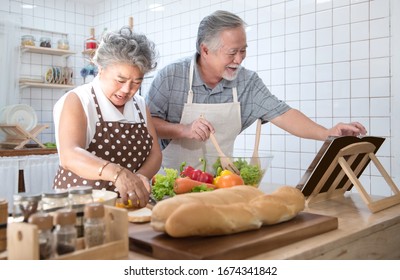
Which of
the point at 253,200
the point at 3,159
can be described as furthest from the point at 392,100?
the point at 3,159

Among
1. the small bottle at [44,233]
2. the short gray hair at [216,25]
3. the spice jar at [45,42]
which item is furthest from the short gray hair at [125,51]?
the spice jar at [45,42]

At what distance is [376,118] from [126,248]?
6.99 feet

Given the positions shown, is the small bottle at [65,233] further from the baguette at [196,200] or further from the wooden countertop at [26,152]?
the wooden countertop at [26,152]

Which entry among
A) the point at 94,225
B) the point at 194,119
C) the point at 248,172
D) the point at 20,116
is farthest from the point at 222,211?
the point at 20,116

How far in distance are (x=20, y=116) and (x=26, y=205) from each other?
3.19 m

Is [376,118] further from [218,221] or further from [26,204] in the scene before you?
[26,204]

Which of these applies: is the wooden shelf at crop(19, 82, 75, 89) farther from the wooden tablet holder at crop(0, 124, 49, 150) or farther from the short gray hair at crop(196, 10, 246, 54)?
the short gray hair at crop(196, 10, 246, 54)

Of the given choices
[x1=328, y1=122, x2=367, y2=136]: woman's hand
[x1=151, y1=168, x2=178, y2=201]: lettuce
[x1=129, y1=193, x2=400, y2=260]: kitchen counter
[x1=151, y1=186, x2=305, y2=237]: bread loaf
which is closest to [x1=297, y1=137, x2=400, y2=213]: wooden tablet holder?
[x1=129, y1=193, x2=400, y2=260]: kitchen counter

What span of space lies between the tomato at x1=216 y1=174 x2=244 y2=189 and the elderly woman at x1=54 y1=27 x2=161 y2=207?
10.3 inches

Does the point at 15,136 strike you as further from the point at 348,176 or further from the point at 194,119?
the point at 348,176

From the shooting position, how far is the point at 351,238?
100 centimetres

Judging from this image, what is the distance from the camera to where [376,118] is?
2.54m

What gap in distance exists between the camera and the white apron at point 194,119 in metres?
1.95
